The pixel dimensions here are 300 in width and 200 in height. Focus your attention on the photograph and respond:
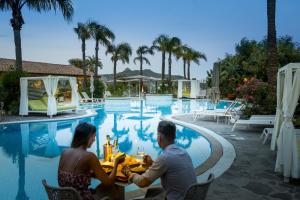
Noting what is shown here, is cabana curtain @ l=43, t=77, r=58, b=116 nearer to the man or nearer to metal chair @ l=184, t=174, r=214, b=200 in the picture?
the man

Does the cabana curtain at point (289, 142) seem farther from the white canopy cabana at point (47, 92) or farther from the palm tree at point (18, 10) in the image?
the palm tree at point (18, 10)

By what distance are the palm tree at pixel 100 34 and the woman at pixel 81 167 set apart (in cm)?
2688

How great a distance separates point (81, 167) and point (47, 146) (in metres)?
6.97

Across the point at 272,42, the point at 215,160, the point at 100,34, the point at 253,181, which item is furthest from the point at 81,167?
the point at 100,34

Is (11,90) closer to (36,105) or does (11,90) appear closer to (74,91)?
(36,105)

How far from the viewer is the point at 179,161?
2.52 meters

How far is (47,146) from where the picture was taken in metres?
8.91

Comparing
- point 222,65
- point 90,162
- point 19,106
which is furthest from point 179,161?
point 222,65

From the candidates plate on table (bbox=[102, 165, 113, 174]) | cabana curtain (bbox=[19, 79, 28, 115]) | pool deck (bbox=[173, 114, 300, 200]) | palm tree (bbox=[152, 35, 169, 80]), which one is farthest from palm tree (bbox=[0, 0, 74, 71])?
palm tree (bbox=[152, 35, 169, 80])

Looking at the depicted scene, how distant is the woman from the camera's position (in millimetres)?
2531

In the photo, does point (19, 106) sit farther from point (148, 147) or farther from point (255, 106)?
point (255, 106)

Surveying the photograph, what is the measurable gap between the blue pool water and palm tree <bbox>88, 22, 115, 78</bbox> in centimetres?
1554

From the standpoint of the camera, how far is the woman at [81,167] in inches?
99.7

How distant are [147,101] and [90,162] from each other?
24.5 m
